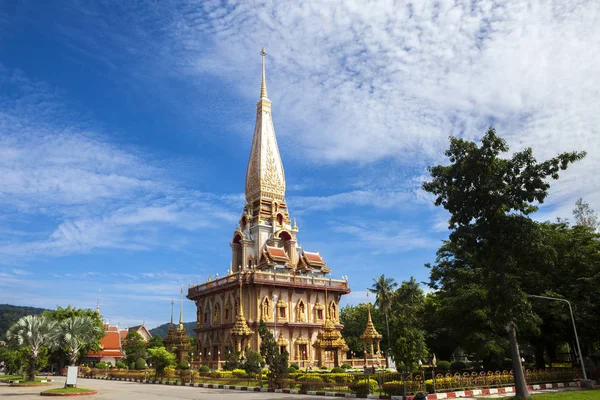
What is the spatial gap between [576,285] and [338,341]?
2234 cm

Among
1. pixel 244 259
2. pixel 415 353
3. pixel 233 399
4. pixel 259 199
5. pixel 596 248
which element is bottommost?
pixel 233 399

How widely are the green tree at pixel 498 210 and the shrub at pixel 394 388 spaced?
15.5 ft

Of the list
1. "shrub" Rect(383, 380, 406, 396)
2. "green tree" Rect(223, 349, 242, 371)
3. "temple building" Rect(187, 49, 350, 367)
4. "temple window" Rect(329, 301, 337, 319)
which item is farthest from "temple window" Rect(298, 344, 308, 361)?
"shrub" Rect(383, 380, 406, 396)

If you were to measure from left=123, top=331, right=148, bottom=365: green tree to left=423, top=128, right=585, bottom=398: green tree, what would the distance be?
47317 mm

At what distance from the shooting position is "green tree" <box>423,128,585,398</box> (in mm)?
20516

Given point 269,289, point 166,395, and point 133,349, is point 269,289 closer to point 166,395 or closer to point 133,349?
point 133,349

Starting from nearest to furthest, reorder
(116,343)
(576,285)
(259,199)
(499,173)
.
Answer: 1. (499,173)
2. (576,285)
3. (259,199)
4. (116,343)

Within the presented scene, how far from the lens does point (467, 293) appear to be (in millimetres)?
32156

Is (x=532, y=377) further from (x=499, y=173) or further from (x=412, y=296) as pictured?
(x=412, y=296)

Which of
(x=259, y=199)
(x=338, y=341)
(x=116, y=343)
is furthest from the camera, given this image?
(x=116, y=343)

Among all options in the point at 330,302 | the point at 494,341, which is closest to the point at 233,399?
the point at 494,341

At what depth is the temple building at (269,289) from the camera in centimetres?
5062

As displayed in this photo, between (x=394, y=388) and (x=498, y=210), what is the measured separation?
29.7 feet

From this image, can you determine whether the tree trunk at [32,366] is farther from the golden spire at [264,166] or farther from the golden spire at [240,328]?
the golden spire at [264,166]
